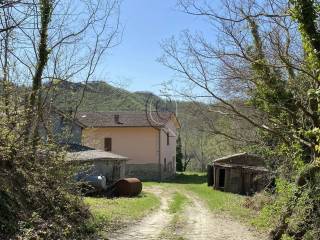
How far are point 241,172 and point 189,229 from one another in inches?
740

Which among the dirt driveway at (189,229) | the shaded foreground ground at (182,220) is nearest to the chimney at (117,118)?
the shaded foreground ground at (182,220)

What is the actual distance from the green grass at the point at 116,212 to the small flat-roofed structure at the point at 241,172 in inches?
350

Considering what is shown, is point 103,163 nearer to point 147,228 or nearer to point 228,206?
point 228,206

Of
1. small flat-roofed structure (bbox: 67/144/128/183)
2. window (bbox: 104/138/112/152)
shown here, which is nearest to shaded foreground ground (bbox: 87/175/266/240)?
small flat-roofed structure (bbox: 67/144/128/183)

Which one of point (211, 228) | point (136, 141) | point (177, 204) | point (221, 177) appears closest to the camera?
point (211, 228)

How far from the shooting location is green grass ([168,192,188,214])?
2393 cm

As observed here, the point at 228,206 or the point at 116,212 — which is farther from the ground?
the point at 116,212

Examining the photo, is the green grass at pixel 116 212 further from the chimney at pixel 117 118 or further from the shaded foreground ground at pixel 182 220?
the chimney at pixel 117 118

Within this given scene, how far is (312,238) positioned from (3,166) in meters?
8.88

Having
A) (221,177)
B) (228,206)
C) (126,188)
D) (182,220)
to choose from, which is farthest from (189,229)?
(221,177)

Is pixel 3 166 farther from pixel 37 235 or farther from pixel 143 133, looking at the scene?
pixel 143 133

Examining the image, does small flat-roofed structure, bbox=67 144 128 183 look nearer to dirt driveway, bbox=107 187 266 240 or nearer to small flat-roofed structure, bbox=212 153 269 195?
small flat-roofed structure, bbox=212 153 269 195

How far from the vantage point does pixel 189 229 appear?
17.4m

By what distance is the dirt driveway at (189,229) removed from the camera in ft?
51.5
